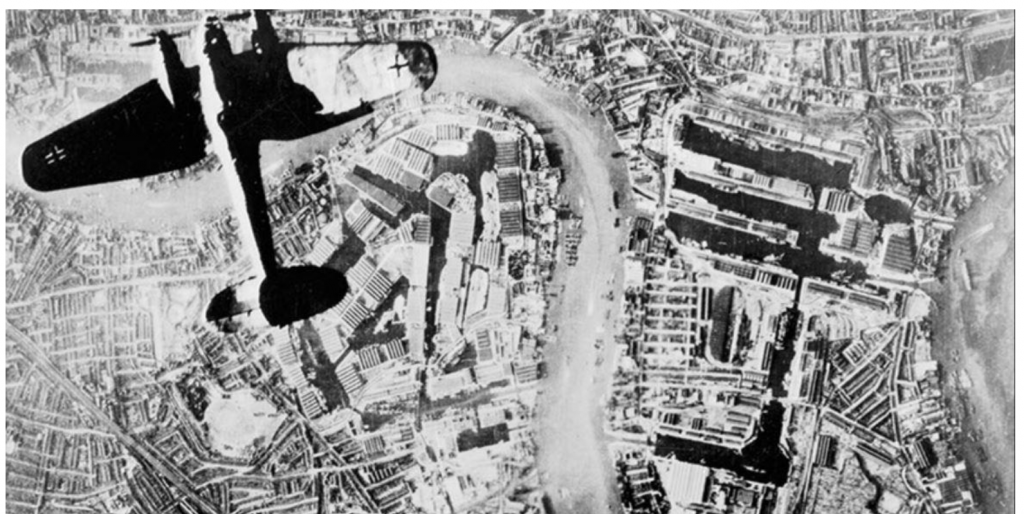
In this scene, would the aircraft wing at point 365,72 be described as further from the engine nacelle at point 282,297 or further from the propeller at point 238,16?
the engine nacelle at point 282,297

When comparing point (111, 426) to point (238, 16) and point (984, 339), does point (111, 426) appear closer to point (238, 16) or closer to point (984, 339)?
point (238, 16)

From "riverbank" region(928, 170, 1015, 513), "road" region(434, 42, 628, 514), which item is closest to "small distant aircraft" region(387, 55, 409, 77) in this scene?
"road" region(434, 42, 628, 514)

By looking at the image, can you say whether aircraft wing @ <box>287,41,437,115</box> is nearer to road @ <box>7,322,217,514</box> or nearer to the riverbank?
road @ <box>7,322,217,514</box>

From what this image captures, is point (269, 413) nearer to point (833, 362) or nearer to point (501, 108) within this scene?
point (501, 108)

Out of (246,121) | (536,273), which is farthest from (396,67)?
(536,273)
